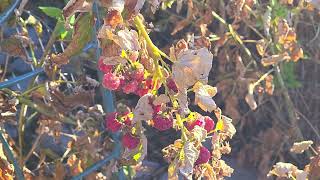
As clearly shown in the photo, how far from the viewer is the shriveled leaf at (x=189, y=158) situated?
1.02 meters

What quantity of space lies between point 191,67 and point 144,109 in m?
0.12

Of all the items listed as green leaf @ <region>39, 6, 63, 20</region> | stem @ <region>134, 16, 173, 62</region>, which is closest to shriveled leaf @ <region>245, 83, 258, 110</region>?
green leaf @ <region>39, 6, 63, 20</region>

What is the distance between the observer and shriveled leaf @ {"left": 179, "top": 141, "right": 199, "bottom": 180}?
1.02 m

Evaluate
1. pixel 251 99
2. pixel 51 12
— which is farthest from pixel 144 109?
pixel 251 99

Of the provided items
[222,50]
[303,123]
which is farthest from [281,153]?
[222,50]

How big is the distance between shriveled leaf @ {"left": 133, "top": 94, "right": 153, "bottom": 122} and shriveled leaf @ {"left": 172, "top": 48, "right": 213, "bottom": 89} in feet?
0.25

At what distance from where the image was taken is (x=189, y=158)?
40.2 inches

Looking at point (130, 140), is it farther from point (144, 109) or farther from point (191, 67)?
point (191, 67)

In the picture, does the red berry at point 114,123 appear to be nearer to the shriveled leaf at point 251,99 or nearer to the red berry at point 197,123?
the red berry at point 197,123

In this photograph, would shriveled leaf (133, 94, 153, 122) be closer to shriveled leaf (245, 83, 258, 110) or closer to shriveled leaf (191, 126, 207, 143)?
shriveled leaf (191, 126, 207, 143)

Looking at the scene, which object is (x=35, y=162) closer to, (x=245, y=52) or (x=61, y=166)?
(x=61, y=166)

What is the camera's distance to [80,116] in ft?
5.32

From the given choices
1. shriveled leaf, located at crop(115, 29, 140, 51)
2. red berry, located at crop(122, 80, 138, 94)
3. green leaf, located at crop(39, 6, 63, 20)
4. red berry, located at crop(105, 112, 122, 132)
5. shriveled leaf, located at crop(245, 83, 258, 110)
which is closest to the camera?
shriveled leaf, located at crop(115, 29, 140, 51)

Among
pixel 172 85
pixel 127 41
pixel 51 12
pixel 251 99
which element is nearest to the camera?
pixel 127 41
